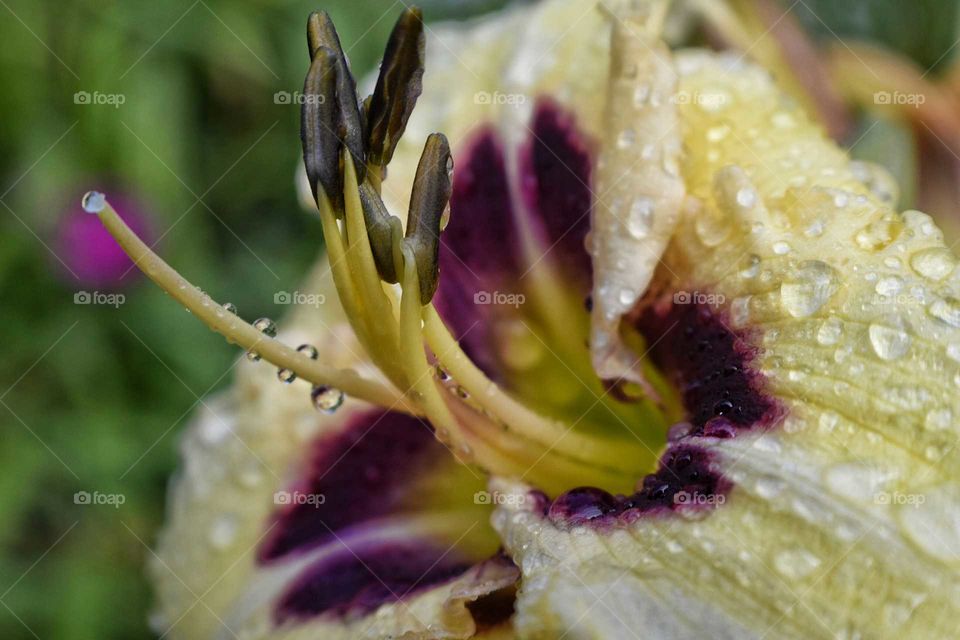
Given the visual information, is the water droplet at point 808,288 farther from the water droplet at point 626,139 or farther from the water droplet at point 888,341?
the water droplet at point 626,139

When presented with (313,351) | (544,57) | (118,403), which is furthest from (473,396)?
(118,403)

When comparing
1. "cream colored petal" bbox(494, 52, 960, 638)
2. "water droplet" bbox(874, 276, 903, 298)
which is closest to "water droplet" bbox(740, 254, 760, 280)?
"cream colored petal" bbox(494, 52, 960, 638)

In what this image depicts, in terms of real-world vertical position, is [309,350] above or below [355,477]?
above

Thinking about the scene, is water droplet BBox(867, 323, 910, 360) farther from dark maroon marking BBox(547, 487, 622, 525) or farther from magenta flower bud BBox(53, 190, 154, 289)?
magenta flower bud BBox(53, 190, 154, 289)

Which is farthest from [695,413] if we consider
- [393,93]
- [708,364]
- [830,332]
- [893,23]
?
[893,23]

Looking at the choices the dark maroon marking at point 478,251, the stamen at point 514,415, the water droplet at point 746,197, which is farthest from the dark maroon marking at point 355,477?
the water droplet at point 746,197

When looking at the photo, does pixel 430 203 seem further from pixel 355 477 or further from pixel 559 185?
pixel 355 477
